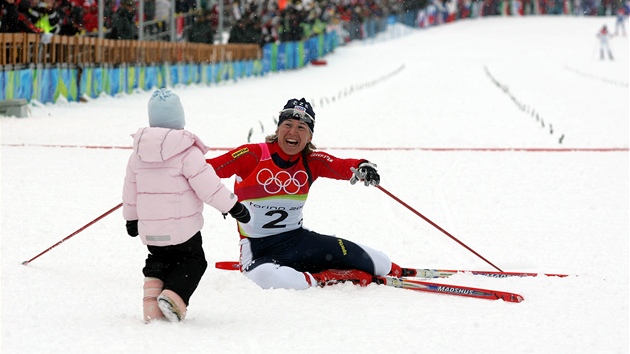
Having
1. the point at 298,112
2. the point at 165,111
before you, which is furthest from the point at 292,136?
the point at 165,111

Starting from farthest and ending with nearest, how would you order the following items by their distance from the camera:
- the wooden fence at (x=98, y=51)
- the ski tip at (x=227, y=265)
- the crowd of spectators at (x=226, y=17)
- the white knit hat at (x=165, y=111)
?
the crowd of spectators at (x=226, y=17), the wooden fence at (x=98, y=51), the ski tip at (x=227, y=265), the white knit hat at (x=165, y=111)

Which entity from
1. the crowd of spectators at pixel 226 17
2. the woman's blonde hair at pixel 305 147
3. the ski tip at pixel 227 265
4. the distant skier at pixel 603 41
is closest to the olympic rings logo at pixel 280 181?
the woman's blonde hair at pixel 305 147

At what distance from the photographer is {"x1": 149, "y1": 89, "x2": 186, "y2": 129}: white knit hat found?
4242mm

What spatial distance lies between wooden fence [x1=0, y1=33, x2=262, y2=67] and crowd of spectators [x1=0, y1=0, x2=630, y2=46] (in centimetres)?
36

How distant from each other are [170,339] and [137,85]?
18688mm

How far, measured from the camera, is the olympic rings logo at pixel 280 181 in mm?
5188

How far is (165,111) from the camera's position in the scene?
4.24m

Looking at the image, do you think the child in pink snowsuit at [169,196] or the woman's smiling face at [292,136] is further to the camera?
the woman's smiling face at [292,136]

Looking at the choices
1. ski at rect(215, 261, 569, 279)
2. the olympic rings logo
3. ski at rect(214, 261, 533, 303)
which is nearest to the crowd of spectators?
the olympic rings logo

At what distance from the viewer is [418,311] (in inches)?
184

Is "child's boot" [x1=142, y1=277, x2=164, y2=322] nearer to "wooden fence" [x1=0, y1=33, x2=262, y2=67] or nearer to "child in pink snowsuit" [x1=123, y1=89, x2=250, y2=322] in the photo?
"child in pink snowsuit" [x1=123, y1=89, x2=250, y2=322]

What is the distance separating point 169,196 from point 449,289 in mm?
1766

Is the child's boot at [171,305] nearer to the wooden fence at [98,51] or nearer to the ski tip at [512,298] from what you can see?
the ski tip at [512,298]

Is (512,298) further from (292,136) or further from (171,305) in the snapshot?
(171,305)
